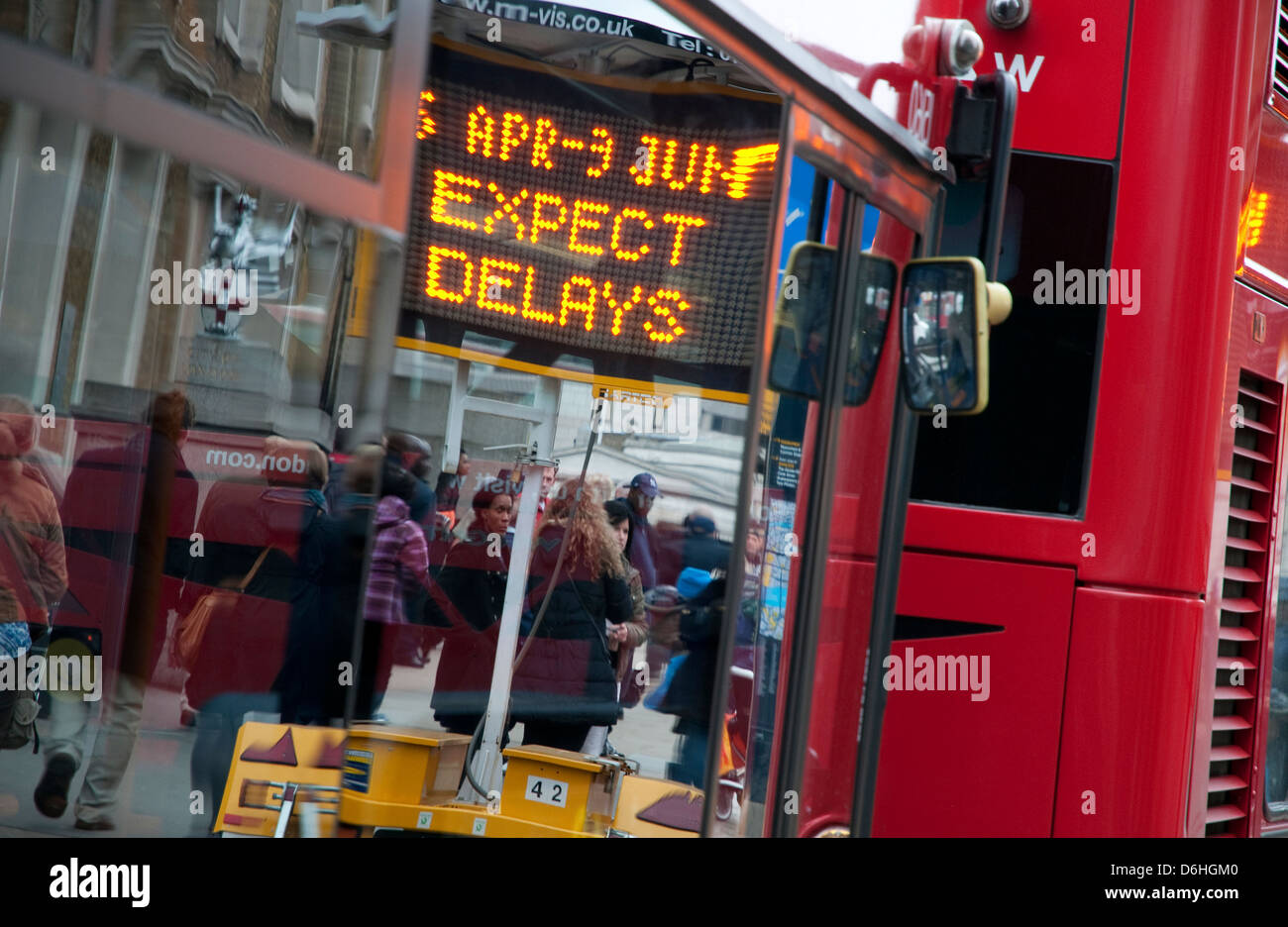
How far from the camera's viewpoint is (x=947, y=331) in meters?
2.65

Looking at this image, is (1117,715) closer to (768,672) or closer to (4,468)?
(768,672)

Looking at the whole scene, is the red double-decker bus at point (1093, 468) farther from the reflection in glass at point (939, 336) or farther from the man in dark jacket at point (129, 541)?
the man in dark jacket at point (129, 541)

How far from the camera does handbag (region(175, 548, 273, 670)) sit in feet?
6.95

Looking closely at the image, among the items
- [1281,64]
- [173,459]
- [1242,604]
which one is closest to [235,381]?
[173,459]

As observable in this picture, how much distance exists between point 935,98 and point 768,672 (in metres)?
1.31

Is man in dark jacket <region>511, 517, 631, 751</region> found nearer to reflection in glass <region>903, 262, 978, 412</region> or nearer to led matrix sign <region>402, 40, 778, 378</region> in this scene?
led matrix sign <region>402, 40, 778, 378</region>

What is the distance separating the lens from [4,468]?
89.8 inches

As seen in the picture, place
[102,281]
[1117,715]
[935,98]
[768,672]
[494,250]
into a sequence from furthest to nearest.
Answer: [1117,715] → [494,250] → [935,98] → [768,672] → [102,281]

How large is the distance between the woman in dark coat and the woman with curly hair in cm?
10

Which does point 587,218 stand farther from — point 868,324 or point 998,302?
point 998,302

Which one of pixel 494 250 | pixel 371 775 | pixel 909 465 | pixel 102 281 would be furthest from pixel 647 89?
pixel 371 775

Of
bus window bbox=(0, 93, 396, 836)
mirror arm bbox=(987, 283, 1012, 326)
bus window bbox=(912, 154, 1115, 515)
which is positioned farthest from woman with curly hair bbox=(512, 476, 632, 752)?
bus window bbox=(0, 93, 396, 836)

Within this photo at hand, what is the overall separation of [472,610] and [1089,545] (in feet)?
5.49

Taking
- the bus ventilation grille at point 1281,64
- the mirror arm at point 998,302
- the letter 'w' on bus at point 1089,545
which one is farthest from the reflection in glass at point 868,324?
the bus ventilation grille at point 1281,64
